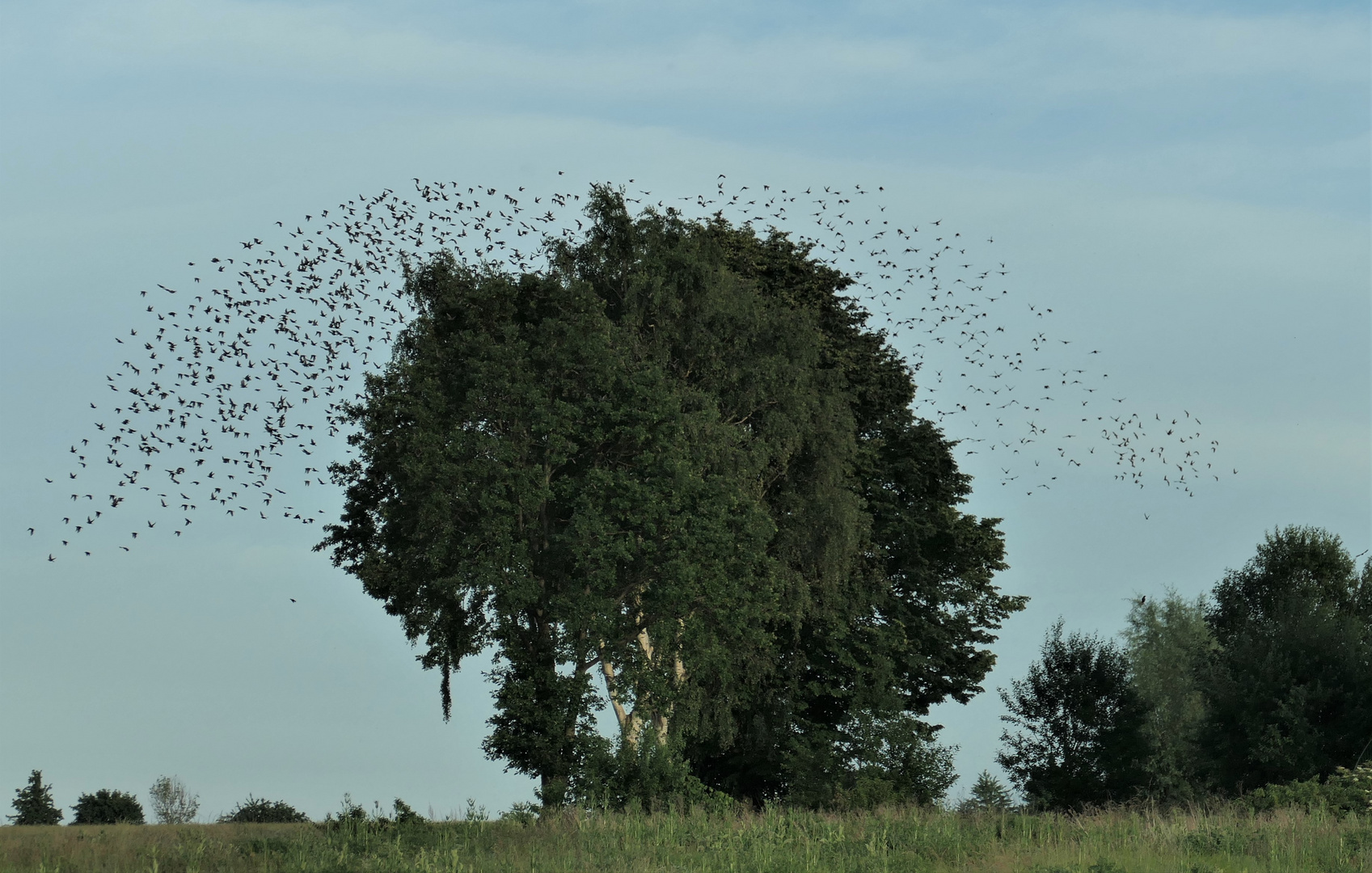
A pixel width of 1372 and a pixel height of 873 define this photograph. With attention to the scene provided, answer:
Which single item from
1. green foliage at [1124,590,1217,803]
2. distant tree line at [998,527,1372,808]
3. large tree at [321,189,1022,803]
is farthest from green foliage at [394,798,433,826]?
green foliage at [1124,590,1217,803]

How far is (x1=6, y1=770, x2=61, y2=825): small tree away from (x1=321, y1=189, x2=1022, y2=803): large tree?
10.6 metres

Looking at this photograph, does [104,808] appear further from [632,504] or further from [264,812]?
[632,504]

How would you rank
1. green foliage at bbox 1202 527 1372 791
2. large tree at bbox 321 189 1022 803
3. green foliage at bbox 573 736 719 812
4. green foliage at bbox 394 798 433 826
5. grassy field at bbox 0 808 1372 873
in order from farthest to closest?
→ green foliage at bbox 1202 527 1372 791, large tree at bbox 321 189 1022 803, green foliage at bbox 573 736 719 812, green foliage at bbox 394 798 433 826, grassy field at bbox 0 808 1372 873

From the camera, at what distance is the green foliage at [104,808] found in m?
33.7

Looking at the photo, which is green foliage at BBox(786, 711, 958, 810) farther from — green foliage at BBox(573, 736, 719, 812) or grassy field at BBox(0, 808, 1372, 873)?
grassy field at BBox(0, 808, 1372, 873)

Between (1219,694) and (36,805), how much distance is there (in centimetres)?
3580

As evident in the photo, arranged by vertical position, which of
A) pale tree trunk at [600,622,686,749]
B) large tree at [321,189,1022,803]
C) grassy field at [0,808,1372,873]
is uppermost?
large tree at [321,189,1022,803]

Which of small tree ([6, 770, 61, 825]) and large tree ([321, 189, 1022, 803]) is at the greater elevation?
large tree ([321, 189, 1022, 803])

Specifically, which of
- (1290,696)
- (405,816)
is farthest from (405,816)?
(1290,696)

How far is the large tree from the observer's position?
27188 millimetres

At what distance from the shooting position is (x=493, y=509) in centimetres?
2720

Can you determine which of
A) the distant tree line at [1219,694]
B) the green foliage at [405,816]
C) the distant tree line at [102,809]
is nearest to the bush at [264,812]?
the distant tree line at [102,809]

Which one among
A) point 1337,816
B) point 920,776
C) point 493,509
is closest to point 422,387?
point 493,509

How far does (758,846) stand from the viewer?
17.2 m
